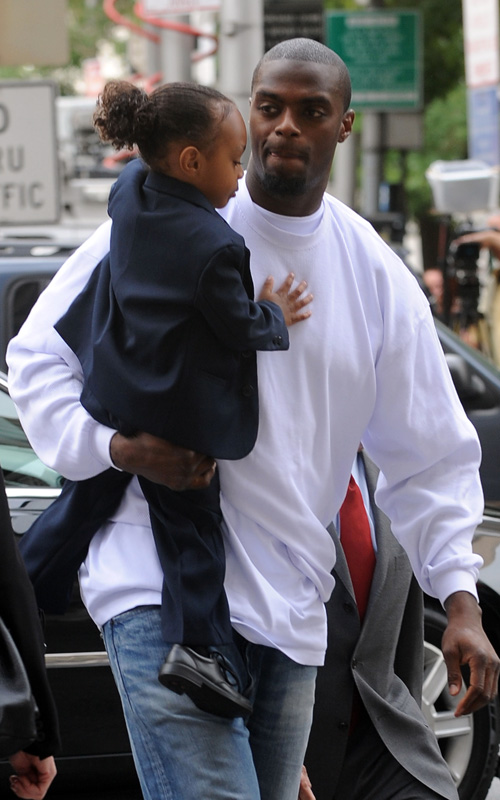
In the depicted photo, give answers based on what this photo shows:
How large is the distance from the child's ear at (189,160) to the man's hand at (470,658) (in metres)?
0.96

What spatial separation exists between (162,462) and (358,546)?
0.88 metres

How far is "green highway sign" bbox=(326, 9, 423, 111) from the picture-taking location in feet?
50.2

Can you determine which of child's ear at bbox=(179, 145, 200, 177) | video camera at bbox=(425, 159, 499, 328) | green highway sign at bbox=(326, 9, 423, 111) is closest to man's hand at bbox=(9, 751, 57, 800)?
child's ear at bbox=(179, 145, 200, 177)

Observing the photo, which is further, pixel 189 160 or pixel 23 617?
pixel 189 160

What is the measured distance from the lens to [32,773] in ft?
8.27

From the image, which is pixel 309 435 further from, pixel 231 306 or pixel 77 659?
pixel 77 659

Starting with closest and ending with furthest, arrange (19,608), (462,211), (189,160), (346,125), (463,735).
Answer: (19,608) → (189,160) → (346,125) → (463,735) → (462,211)

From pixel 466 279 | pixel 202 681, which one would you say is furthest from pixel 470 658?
pixel 466 279

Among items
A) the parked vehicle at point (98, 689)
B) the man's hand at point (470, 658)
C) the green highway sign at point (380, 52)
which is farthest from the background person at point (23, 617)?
the green highway sign at point (380, 52)

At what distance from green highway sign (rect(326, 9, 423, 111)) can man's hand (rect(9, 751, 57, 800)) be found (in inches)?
525

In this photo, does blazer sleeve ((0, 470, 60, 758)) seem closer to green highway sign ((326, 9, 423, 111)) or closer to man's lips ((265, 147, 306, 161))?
man's lips ((265, 147, 306, 161))

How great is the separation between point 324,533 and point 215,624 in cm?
29

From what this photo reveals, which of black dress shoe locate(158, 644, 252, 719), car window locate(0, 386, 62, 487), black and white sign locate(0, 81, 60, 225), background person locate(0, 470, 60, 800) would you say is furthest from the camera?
black and white sign locate(0, 81, 60, 225)

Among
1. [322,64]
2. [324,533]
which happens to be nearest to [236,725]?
[324,533]
